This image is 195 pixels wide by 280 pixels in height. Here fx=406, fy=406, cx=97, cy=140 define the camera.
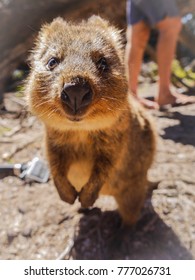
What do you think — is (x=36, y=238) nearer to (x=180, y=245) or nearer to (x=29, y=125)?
(x=180, y=245)

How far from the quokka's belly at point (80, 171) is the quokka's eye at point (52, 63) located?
0.75 metres

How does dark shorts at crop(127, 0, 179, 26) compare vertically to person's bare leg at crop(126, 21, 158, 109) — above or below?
above

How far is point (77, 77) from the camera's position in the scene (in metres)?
2.10

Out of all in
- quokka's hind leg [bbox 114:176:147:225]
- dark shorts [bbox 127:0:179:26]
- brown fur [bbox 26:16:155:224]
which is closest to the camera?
brown fur [bbox 26:16:155:224]

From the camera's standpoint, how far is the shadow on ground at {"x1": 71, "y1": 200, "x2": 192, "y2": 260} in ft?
9.78

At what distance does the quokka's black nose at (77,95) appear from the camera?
2045 millimetres

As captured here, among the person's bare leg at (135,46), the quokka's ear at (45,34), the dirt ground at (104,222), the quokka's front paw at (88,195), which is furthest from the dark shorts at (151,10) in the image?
the quokka's front paw at (88,195)

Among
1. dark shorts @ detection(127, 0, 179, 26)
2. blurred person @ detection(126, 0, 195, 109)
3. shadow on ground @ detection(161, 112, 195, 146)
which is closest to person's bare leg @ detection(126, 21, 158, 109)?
blurred person @ detection(126, 0, 195, 109)

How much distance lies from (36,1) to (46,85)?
1854 millimetres

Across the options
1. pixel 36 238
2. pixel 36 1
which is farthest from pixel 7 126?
pixel 36 238

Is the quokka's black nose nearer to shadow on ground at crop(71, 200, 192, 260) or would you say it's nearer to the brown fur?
the brown fur

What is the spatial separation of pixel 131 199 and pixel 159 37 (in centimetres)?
212

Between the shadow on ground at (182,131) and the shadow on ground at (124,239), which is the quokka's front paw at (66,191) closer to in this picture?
the shadow on ground at (124,239)

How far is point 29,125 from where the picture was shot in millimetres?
4609
